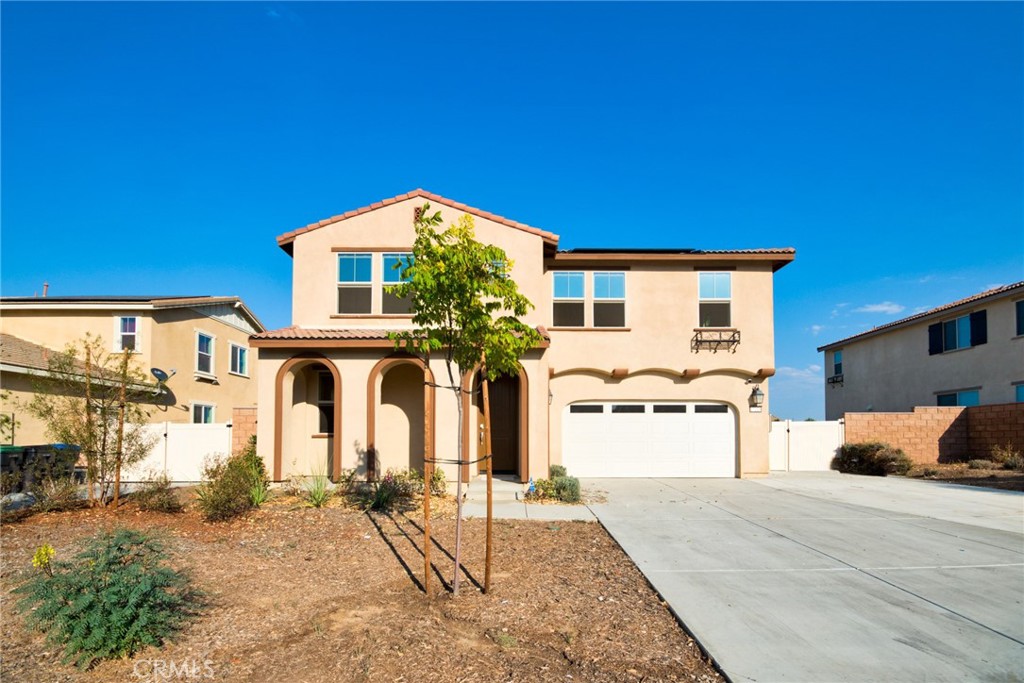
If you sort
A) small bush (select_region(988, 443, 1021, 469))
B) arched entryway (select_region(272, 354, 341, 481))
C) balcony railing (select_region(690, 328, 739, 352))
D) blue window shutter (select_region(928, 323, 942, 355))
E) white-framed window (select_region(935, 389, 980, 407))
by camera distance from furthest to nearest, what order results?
blue window shutter (select_region(928, 323, 942, 355)), white-framed window (select_region(935, 389, 980, 407)), small bush (select_region(988, 443, 1021, 469)), balcony railing (select_region(690, 328, 739, 352)), arched entryway (select_region(272, 354, 341, 481))

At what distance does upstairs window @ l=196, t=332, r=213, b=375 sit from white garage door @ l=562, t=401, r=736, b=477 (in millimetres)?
14035

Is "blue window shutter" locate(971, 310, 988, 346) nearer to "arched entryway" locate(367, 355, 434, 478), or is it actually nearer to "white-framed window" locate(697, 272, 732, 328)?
"white-framed window" locate(697, 272, 732, 328)

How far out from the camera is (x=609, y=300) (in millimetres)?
16547

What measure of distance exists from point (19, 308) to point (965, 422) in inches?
1238

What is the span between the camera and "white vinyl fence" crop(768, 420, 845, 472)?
18656 millimetres

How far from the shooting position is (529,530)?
29.5ft

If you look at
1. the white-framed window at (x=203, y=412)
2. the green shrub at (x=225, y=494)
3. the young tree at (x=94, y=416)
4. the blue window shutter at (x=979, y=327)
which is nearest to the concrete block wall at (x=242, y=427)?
the young tree at (x=94, y=416)

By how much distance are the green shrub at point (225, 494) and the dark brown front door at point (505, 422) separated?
24.4ft

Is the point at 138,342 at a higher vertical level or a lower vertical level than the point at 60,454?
higher

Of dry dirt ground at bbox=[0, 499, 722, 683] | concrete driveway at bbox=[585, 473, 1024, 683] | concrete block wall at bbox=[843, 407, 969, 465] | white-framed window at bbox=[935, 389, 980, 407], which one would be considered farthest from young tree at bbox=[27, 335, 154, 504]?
white-framed window at bbox=[935, 389, 980, 407]

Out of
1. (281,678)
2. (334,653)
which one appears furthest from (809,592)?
(281,678)

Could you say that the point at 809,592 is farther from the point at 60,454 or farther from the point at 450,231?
the point at 60,454

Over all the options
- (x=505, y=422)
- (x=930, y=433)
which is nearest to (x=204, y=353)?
(x=505, y=422)

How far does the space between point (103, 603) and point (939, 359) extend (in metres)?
27.7
